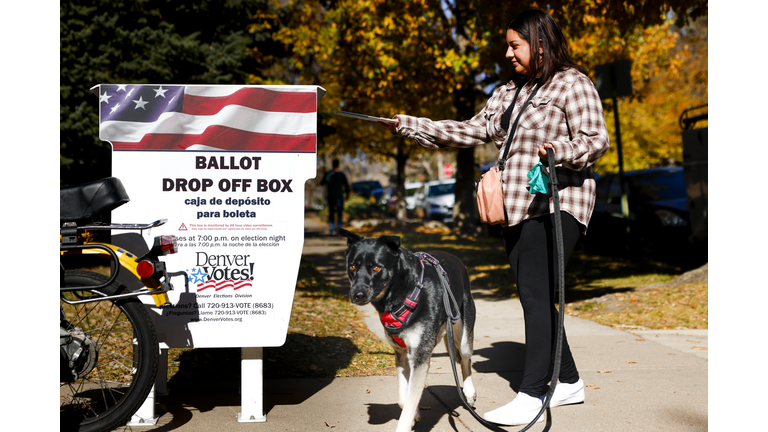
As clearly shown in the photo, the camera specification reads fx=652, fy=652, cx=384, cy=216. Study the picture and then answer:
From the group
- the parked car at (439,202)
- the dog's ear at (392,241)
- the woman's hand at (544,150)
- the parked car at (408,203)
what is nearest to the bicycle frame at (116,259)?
the dog's ear at (392,241)

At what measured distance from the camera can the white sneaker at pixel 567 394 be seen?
153 inches

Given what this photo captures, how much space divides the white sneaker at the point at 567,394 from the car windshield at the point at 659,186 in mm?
8300

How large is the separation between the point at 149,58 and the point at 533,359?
33.7ft

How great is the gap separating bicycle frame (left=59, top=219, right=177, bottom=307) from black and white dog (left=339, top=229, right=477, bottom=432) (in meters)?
0.98

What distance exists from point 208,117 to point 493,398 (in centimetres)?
244

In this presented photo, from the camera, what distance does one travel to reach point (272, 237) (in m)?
3.69

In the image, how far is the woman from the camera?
3545 millimetres

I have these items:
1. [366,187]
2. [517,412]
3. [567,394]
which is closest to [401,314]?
[517,412]

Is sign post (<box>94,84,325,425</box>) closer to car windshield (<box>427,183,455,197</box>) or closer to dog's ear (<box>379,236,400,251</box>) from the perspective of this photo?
dog's ear (<box>379,236,400,251</box>)

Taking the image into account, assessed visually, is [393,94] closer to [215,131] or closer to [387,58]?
[387,58]

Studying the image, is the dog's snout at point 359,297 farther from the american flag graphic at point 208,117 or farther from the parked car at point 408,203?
the parked car at point 408,203

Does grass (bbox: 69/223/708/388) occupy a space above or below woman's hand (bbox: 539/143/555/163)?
below

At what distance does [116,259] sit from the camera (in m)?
3.29

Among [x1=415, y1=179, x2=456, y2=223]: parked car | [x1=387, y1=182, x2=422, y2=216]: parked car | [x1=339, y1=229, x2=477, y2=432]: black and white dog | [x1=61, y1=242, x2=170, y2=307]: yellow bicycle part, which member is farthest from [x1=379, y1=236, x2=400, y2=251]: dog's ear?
[x1=387, y1=182, x2=422, y2=216]: parked car
